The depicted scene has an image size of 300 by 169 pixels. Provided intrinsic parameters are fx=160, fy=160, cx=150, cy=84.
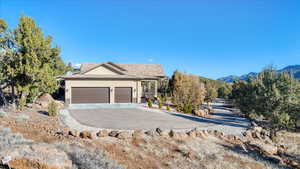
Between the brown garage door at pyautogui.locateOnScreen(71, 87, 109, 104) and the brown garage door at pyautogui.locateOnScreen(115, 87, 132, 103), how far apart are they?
3.84 feet

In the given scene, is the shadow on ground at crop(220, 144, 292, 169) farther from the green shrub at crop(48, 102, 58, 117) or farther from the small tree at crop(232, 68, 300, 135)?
the green shrub at crop(48, 102, 58, 117)

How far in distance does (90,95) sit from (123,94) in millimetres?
3799

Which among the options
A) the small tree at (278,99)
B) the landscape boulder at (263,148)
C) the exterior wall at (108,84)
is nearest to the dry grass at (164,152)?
the landscape boulder at (263,148)

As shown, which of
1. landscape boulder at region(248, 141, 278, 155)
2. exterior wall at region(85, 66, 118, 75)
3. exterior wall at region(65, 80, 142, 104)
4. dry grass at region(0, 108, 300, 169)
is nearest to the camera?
dry grass at region(0, 108, 300, 169)

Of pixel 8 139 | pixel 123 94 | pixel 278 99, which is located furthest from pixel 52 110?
pixel 278 99

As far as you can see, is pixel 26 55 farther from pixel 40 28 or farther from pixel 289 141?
pixel 289 141

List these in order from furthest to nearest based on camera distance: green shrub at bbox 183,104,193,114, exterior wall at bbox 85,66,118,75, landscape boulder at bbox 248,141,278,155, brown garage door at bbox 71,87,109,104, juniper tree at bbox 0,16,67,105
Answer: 1. exterior wall at bbox 85,66,118,75
2. brown garage door at bbox 71,87,109,104
3. green shrub at bbox 183,104,193,114
4. juniper tree at bbox 0,16,67,105
5. landscape boulder at bbox 248,141,278,155

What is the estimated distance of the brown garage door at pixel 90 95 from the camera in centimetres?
1812

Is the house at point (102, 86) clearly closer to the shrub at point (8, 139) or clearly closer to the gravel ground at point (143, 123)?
the gravel ground at point (143, 123)

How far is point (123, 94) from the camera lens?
1956 centimetres

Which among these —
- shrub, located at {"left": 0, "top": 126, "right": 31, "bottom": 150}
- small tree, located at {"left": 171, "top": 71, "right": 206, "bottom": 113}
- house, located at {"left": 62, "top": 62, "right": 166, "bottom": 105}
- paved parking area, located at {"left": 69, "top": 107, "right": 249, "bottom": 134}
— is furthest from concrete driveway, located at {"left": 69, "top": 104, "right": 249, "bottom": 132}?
house, located at {"left": 62, "top": 62, "right": 166, "bottom": 105}

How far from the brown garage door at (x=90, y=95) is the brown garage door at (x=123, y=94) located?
46.1 inches

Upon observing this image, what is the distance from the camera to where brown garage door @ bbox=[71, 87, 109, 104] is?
59.4 feet

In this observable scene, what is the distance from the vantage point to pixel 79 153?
5.14m
